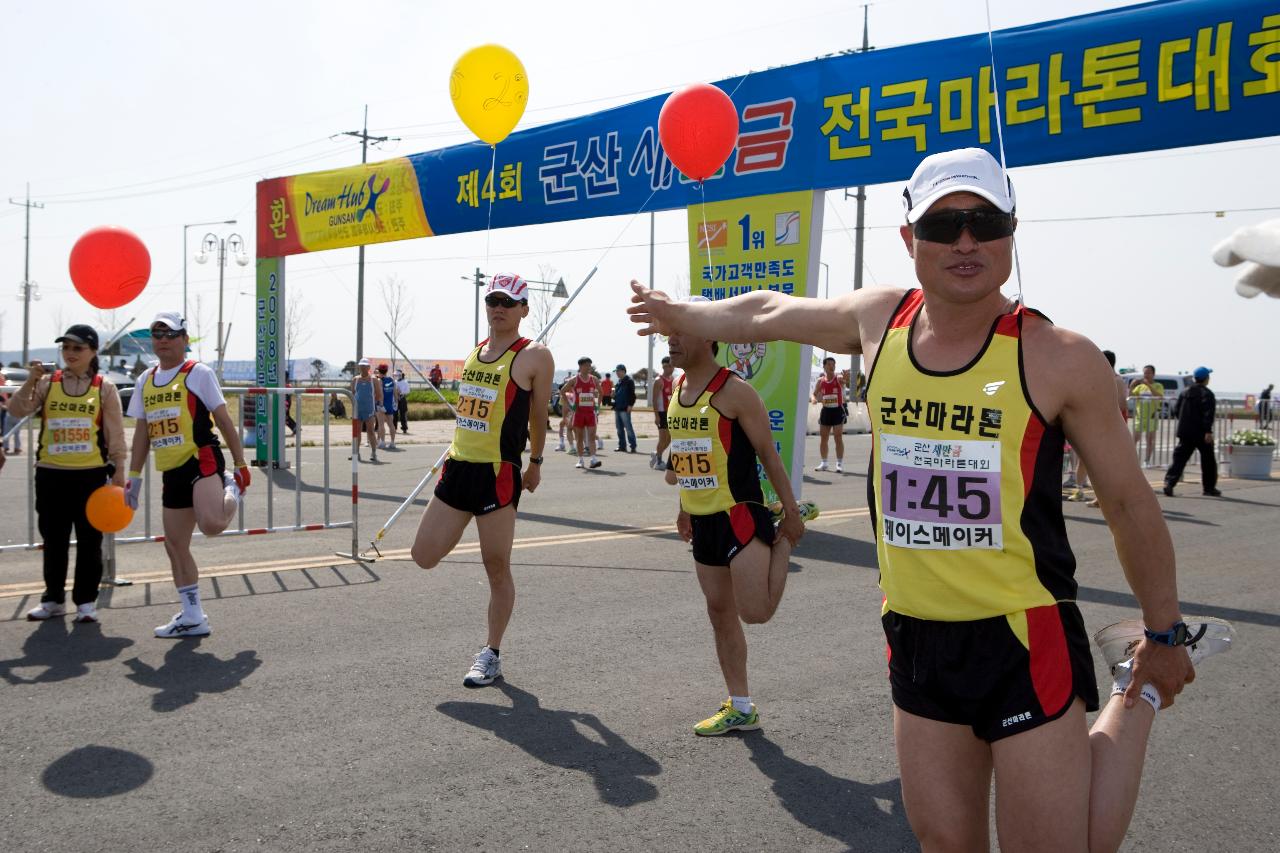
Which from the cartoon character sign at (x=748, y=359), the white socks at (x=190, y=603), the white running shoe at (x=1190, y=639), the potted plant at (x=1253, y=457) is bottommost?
the white socks at (x=190, y=603)

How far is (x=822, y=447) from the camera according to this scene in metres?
19.4

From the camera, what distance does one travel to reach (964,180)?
7.91ft

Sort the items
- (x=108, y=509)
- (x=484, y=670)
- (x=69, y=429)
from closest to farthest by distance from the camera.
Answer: (x=484, y=670) < (x=108, y=509) < (x=69, y=429)

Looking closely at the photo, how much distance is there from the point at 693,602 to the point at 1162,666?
17.7ft

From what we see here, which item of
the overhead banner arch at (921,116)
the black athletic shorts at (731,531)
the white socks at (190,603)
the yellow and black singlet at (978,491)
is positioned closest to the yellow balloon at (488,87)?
the overhead banner arch at (921,116)

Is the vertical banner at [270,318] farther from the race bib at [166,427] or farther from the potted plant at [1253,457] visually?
the potted plant at [1253,457]

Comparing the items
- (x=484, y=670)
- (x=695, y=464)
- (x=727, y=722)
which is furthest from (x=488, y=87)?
(x=727, y=722)

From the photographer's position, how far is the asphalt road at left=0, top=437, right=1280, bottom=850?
12.7 ft

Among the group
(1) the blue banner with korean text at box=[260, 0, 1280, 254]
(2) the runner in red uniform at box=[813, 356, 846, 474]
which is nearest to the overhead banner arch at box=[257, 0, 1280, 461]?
(1) the blue banner with korean text at box=[260, 0, 1280, 254]

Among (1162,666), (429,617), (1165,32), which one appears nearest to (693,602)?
(429,617)

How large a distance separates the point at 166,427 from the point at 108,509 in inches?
24.1

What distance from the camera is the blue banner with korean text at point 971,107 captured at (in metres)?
8.64

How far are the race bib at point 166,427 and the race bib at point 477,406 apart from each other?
6.30 ft

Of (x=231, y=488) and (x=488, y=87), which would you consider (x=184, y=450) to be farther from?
(x=488, y=87)
